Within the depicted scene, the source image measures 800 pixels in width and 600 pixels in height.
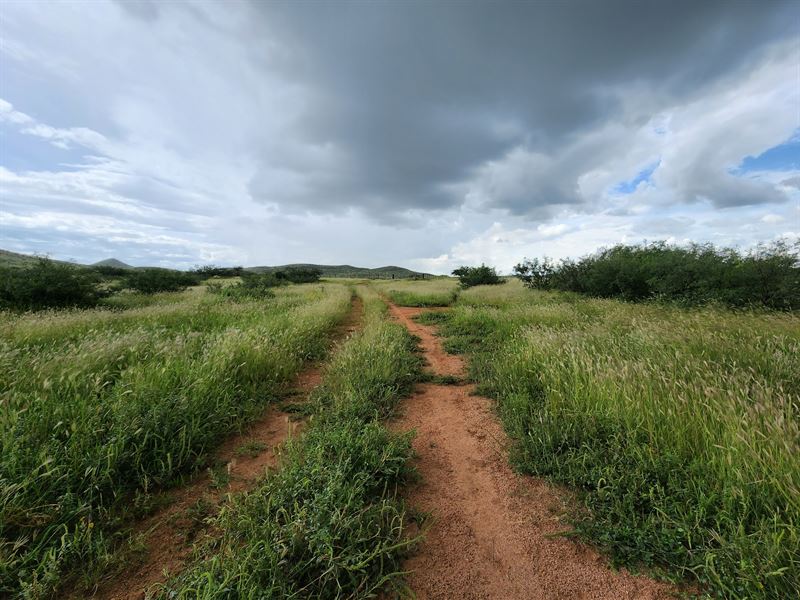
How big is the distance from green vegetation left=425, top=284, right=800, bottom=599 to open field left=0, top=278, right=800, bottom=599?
0.07 feet

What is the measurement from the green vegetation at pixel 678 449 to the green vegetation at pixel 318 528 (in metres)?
1.55

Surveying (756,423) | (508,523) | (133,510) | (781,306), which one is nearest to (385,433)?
(508,523)

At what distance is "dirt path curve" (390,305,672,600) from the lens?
2105 mm

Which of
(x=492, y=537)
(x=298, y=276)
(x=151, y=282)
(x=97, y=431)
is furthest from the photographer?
(x=298, y=276)

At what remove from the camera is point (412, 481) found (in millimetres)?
3146

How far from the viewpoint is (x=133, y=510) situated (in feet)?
8.73

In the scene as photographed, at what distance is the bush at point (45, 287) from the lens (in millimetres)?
11516

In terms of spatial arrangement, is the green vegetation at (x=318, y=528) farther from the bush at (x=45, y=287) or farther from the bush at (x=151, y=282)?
the bush at (x=151, y=282)

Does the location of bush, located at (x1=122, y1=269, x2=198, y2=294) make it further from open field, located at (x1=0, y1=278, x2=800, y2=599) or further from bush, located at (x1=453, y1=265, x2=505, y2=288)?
bush, located at (x1=453, y1=265, x2=505, y2=288)

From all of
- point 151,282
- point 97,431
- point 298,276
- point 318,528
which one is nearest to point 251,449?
point 97,431

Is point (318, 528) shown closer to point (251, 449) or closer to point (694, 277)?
point (251, 449)

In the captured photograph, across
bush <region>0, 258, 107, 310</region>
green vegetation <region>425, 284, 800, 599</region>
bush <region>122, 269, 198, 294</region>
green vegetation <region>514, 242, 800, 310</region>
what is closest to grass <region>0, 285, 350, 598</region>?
green vegetation <region>425, 284, 800, 599</region>

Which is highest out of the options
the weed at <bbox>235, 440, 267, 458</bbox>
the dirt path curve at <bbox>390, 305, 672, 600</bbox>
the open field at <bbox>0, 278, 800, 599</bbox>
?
the open field at <bbox>0, 278, 800, 599</bbox>

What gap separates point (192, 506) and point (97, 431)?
128cm
